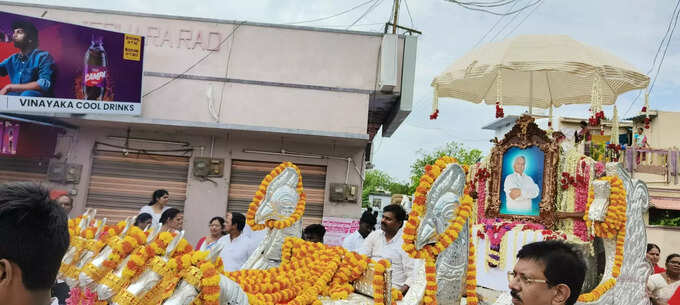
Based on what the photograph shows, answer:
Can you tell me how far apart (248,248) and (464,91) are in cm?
538

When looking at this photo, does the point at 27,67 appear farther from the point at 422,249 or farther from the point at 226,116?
the point at 422,249

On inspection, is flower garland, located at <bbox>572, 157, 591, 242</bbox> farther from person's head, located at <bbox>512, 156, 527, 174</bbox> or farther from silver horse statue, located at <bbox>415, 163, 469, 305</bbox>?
silver horse statue, located at <bbox>415, 163, 469, 305</bbox>

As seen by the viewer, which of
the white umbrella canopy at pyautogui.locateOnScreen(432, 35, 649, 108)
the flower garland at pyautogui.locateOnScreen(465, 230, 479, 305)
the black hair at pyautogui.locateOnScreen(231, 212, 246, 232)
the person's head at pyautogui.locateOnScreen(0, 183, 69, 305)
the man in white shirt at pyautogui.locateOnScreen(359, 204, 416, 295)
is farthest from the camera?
the white umbrella canopy at pyautogui.locateOnScreen(432, 35, 649, 108)

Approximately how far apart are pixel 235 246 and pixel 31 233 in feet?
15.4

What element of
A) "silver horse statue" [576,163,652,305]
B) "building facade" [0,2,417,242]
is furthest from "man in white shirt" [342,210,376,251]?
"silver horse statue" [576,163,652,305]

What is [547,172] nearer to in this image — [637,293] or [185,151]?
[637,293]

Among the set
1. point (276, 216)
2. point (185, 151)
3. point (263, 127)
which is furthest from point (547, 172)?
point (185, 151)

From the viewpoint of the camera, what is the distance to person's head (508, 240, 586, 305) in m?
2.16

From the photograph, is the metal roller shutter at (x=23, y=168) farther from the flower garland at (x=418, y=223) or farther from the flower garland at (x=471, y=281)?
the flower garland at (x=471, y=281)

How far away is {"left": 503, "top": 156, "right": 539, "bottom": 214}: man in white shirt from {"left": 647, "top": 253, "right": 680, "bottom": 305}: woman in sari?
221 centimetres

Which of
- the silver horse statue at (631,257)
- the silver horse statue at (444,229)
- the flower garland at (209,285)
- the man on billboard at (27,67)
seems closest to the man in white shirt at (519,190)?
the silver horse statue at (631,257)

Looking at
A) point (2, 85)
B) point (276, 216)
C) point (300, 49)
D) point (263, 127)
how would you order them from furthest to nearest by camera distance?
point (300, 49) < point (263, 127) < point (2, 85) < point (276, 216)

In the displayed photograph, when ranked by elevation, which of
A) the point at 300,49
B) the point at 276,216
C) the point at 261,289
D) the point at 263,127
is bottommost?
the point at 261,289

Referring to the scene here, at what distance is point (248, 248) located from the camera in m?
5.72
